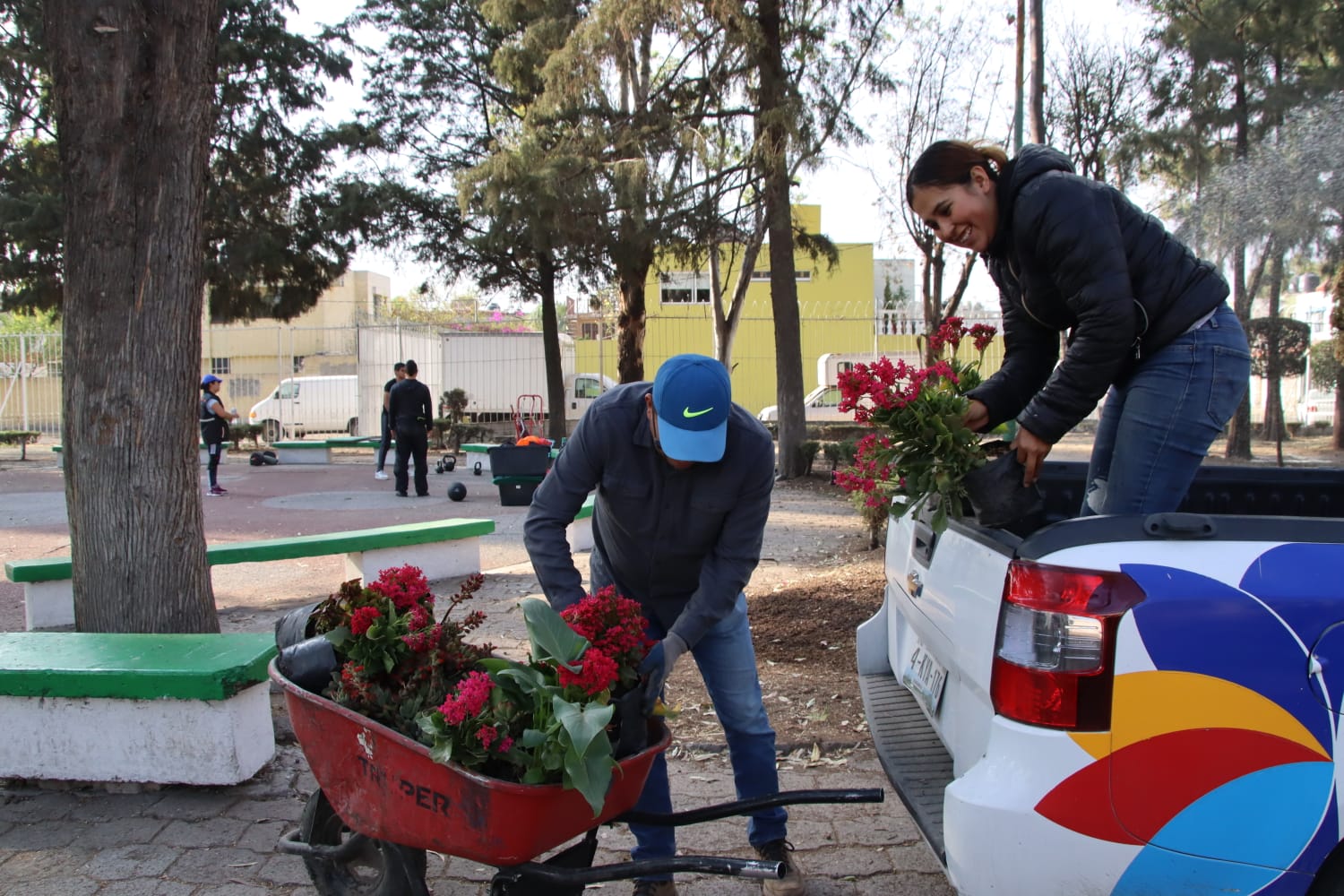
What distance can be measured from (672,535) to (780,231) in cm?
1182

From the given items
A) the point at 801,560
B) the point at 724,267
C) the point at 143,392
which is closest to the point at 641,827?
the point at 143,392

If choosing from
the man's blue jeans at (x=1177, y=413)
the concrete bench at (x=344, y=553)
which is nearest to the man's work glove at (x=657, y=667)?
the man's blue jeans at (x=1177, y=413)

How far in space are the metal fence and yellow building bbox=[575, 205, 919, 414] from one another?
13388mm

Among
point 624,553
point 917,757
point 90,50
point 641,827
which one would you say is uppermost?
point 90,50

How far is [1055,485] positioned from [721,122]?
1179 cm

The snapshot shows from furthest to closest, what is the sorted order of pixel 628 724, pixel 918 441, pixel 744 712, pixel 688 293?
pixel 688 293, pixel 744 712, pixel 918 441, pixel 628 724

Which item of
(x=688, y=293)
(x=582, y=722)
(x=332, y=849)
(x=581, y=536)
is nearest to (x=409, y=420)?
(x=581, y=536)

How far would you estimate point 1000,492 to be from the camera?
2.45 m

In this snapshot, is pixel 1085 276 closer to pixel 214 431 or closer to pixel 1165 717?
pixel 1165 717

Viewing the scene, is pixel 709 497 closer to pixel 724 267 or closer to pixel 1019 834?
pixel 1019 834

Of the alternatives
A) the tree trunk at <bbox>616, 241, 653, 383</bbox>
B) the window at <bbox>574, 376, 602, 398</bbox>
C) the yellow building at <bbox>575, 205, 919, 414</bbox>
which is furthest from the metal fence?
the yellow building at <bbox>575, 205, 919, 414</bbox>

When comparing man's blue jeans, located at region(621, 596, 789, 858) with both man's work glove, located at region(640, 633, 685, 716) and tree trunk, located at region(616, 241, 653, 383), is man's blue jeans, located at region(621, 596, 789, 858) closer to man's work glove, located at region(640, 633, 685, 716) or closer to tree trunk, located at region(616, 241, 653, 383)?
man's work glove, located at region(640, 633, 685, 716)

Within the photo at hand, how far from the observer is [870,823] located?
3.71m

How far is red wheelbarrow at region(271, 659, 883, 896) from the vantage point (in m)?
2.21
